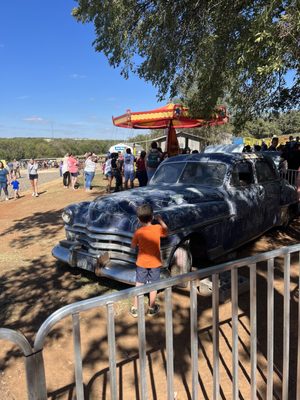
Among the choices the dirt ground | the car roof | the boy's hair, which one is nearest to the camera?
the dirt ground

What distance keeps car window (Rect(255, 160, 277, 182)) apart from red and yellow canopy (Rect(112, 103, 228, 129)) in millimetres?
5134

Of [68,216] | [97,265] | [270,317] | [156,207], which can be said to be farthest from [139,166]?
[270,317]

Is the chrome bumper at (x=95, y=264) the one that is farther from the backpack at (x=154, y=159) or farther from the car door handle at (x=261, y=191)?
the backpack at (x=154, y=159)

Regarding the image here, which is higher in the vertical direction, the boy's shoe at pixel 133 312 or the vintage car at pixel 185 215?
the vintage car at pixel 185 215

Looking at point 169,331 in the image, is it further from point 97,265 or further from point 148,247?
point 97,265

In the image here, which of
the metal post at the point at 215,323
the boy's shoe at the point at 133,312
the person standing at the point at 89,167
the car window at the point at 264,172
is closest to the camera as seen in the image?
the metal post at the point at 215,323

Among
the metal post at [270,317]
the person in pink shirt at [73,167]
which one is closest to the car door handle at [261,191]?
the metal post at [270,317]

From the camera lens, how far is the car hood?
4.48 metres

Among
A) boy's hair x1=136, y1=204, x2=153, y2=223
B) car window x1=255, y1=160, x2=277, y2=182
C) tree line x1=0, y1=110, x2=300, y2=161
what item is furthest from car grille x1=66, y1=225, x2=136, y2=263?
tree line x1=0, y1=110, x2=300, y2=161

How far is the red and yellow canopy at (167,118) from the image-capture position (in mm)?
12523

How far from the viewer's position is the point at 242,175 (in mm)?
6020

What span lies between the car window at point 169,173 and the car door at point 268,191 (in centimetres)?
143

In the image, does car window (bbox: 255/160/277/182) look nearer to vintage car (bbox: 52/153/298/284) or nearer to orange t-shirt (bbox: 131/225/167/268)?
vintage car (bbox: 52/153/298/284)

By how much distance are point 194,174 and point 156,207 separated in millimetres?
1516
